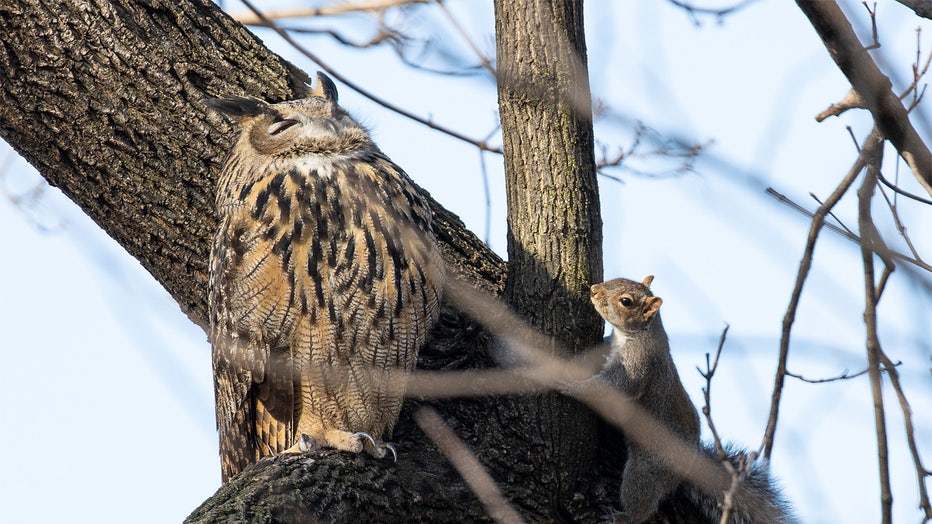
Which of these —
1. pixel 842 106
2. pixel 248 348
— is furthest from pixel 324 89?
pixel 842 106

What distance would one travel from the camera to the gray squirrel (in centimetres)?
345

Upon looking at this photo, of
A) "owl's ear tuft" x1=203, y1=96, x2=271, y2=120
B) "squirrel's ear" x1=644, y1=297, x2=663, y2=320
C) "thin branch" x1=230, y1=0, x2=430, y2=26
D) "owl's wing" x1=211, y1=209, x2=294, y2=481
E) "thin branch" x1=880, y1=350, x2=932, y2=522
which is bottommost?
"thin branch" x1=880, y1=350, x2=932, y2=522

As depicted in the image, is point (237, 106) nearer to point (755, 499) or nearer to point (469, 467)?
point (469, 467)

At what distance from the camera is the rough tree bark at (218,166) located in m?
3.24

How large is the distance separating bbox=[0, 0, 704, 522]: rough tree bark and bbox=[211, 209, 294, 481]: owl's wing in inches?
13.2

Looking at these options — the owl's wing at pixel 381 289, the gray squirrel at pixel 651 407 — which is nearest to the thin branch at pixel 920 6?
the gray squirrel at pixel 651 407

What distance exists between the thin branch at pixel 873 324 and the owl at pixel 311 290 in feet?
5.74

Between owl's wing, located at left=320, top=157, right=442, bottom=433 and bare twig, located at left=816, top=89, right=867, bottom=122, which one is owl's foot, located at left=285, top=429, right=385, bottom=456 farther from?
bare twig, located at left=816, top=89, right=867, bottom=122

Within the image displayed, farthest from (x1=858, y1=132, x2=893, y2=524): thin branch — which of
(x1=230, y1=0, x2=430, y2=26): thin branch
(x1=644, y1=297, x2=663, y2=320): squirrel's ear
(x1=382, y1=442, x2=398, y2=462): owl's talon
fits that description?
(x1=230, y1=0, x2=430, y2=26): thin branch

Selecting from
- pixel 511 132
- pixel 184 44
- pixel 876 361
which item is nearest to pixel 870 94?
pixel 876 361

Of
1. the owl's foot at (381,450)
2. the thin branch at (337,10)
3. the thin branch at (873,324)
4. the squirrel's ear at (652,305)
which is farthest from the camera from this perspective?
the thin branch at (337,10)

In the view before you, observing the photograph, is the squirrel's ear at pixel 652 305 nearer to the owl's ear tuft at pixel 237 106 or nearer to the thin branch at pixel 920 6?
the owl's ear tuft at pixel 237 106

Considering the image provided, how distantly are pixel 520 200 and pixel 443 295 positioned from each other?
526mm

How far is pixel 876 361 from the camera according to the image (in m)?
1.94
